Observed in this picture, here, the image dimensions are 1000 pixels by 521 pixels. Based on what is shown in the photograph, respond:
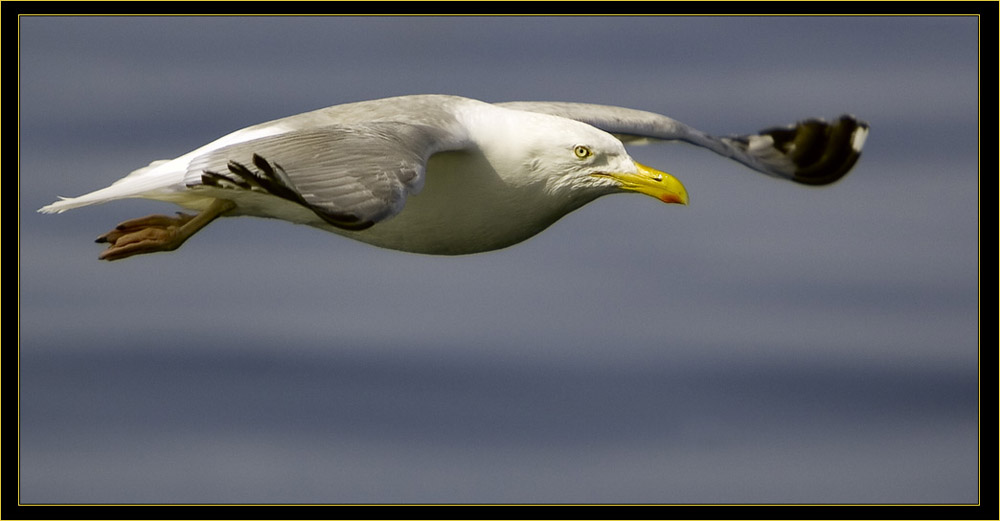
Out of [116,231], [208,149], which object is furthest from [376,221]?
[116,231]

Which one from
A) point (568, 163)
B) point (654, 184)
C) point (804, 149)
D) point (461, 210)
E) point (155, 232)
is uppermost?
point (804, 149)

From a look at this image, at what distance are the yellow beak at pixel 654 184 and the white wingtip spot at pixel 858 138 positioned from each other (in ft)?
9.02

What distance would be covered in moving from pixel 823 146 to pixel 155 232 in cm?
464

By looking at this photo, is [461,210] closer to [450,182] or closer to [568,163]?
[450,182]

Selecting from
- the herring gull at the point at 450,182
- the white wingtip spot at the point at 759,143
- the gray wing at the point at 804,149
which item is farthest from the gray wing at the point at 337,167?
the white wingtip spot at the point at 759,143

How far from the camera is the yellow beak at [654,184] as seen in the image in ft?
25.7

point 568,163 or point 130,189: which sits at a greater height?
point 568,163

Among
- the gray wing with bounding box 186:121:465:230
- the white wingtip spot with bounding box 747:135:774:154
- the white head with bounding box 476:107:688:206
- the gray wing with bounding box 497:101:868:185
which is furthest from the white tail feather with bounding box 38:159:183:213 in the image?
the white wingtip spot with bounding box 747:135:774:154

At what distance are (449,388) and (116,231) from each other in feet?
48.1

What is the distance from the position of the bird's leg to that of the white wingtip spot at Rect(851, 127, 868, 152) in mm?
4468

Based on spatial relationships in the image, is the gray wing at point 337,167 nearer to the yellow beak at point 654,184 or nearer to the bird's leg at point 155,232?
the bird's leg at point 155,232

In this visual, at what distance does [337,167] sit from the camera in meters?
6.72

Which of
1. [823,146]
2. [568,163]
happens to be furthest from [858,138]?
[568,163]

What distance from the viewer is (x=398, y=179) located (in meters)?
6.62
